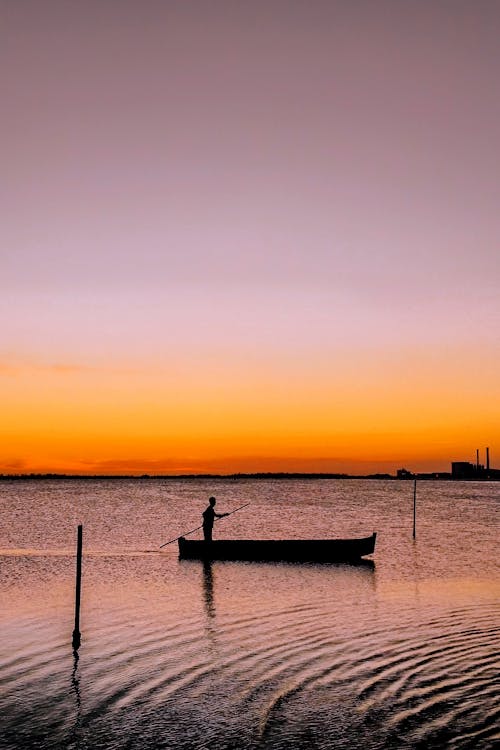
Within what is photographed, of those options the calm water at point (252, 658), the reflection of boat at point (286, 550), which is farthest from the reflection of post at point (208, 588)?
the reflection of boat at point (286, 550)

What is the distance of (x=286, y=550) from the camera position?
34.9 metres

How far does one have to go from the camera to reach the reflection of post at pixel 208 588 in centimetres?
2233

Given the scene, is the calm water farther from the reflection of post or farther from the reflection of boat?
the reflection of boat

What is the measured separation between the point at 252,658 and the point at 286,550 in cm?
1916

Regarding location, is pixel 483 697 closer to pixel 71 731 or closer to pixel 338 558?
pixel 71 731

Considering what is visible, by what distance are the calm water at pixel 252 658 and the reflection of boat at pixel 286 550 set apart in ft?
5.11

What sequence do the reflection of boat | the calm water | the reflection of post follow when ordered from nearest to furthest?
the calm water < the reflection of post < the reflection of boat

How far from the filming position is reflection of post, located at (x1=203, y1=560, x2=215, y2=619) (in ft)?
73.3

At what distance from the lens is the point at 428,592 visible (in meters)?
26.2

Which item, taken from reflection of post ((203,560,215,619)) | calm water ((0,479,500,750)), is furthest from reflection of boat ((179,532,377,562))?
calm water ((0,479,500,750))

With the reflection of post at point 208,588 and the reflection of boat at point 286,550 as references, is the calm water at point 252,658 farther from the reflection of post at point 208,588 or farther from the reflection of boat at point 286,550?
the reflection of boat at point 286,550

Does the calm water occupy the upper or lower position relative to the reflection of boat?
lower

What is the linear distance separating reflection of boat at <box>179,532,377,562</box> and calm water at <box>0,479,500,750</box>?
156cm

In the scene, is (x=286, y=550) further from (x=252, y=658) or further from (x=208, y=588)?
(x=252, y=658)
